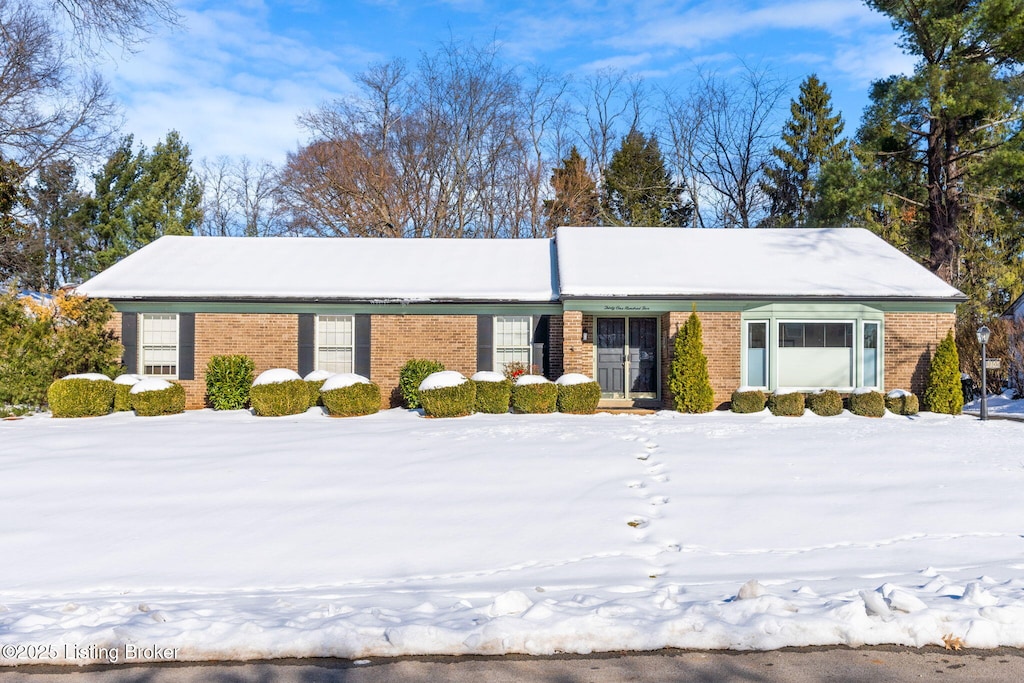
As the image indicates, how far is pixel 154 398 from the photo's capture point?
15164mm

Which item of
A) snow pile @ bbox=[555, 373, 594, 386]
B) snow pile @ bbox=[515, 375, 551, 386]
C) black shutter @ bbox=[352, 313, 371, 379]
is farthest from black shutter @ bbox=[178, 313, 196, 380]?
snow pile @ bbox=[555, 373, 594, 386]

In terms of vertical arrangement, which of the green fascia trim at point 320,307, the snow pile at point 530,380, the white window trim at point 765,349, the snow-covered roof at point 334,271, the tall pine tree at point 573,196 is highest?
the tall pine tree at point 573,196

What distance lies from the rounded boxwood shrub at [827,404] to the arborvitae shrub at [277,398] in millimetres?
11036

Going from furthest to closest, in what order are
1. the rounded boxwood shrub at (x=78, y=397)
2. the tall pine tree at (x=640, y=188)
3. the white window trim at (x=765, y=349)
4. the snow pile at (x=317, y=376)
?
the tall pine tree at (x=640, y=188)
the white window trim at (x=765, y=349)
the snow pile at (x=317, y=376)
the rounded boxwood shrub at (x=78, y=397)

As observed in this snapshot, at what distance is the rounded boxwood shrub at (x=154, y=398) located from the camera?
595 inches

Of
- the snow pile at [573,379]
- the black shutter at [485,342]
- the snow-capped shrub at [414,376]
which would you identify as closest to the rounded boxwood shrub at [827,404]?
the snow pile at [573,379]

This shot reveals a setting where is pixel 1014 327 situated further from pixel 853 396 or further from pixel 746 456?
pixel 746 456

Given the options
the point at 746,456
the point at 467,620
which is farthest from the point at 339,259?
the point at 467,620

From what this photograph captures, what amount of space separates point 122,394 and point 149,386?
2.55 ft

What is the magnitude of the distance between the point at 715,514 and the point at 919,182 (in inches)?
871

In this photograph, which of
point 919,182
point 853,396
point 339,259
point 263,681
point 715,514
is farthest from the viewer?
point 919,182

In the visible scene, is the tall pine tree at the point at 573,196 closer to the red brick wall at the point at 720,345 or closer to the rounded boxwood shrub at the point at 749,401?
the red brick wall at the point at 720,345

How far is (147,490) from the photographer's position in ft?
27.1

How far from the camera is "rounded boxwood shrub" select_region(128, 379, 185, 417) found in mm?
15109
